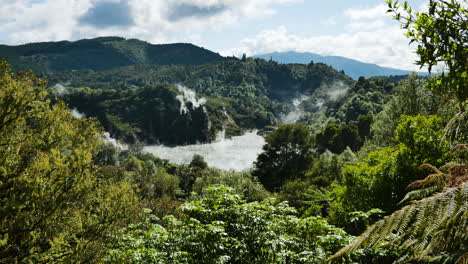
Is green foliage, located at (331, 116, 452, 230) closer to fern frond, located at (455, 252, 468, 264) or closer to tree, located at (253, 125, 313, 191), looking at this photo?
fern frond, located at (455, 252, 468, 264)

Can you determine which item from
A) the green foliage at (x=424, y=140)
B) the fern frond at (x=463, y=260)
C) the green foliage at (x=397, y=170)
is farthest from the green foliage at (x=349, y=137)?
the fern frond at (x=463, y=260)

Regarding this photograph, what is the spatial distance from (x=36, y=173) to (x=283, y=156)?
4586 centimetres

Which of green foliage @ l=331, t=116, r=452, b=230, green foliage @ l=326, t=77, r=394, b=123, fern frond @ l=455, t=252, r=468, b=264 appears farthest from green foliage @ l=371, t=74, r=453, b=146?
green foliage @ l=326, t=77, r=394, b=123

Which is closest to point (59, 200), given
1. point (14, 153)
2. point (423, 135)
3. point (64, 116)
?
point (14, 153)

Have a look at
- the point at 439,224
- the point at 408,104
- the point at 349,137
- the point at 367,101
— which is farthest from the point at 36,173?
the point at 367,101

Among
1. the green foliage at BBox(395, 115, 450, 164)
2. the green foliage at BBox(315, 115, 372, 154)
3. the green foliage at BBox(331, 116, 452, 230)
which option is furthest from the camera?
the green foliage at BBox(315, 115, 372, 154)

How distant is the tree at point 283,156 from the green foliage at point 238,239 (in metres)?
42.0

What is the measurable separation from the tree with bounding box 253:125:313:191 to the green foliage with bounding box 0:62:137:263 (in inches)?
1683

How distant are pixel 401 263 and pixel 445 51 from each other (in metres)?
3.38

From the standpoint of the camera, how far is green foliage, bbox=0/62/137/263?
6.67m

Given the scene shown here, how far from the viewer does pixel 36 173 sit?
7086 millimetres

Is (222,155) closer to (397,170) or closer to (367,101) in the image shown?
(367,101)

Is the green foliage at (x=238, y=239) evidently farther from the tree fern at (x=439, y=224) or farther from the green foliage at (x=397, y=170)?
the green foliage at (x=397, y=170)

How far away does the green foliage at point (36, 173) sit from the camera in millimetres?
6672
